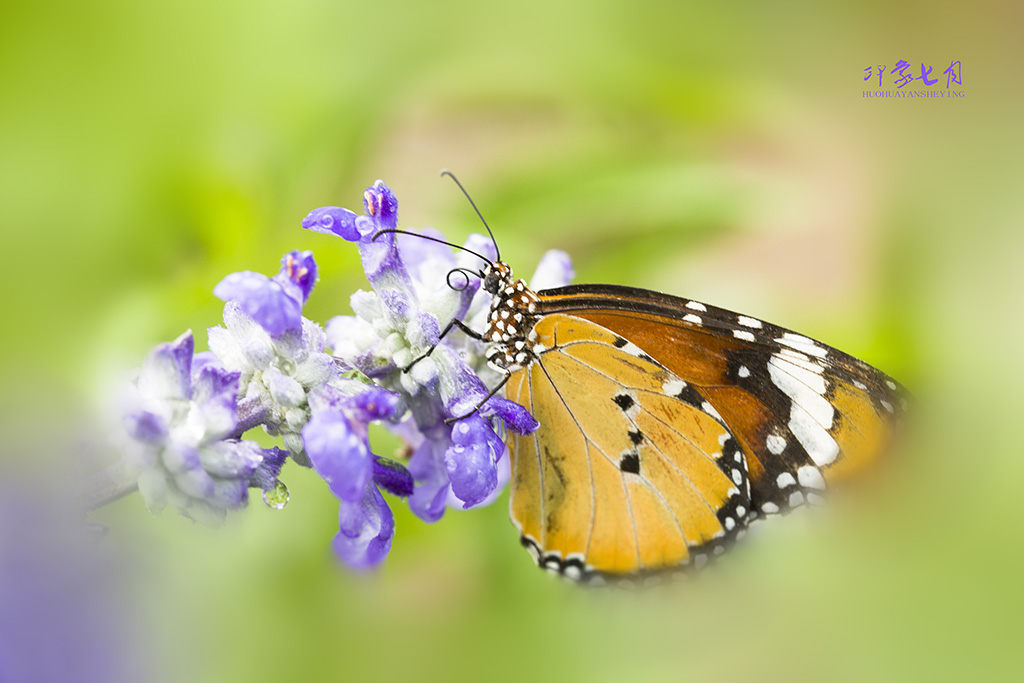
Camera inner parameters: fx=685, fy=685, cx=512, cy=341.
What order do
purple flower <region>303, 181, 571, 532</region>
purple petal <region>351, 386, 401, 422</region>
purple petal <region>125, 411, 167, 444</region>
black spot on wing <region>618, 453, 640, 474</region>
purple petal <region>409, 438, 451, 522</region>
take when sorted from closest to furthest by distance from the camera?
purple petal <region>125, 411, 167, 444</region> → purple petal <region>351, 386, 401, 422</region> → purple flower <region>303, 181, 571, 532</region> → purple petal <region>409, 438, 451, 522</region> → black spot on wing <region>618, 453, 640, 474</region>

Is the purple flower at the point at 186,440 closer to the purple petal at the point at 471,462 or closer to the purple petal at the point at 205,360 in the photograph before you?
the purple petal at the point at 205,360

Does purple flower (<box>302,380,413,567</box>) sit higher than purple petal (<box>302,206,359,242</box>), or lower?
lower

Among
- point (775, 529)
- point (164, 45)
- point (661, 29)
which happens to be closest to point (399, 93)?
point (164, 45)

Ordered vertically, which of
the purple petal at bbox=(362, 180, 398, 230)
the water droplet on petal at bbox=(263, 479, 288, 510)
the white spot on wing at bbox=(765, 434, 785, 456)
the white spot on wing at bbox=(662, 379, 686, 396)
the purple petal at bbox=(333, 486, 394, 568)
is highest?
the purple petal at bbox=(362, 180, 398, 230)

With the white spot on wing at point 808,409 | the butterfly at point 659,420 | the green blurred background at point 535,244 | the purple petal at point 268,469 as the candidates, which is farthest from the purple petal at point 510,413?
the green blurred background at point 535,244

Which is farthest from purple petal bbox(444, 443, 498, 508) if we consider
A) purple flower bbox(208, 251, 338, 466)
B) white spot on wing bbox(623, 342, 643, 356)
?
white spot on wing bbox(623, 342, 643, 356)

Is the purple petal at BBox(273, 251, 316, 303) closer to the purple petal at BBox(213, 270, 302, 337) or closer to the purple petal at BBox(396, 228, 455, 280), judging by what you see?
the purple petal at BBox(213, 270, 302, 337)
